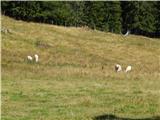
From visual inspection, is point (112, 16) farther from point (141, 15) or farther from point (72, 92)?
point (72, 92)

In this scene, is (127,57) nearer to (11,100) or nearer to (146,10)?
(146,10)

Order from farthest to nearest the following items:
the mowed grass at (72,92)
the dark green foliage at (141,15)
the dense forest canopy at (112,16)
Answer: the dark green foliage at (141,15) → the dense forest canopy at (112,16) → the mowed grass at (72,92)

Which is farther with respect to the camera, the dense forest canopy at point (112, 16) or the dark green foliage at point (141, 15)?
the dark green foliage at point (141, 15)

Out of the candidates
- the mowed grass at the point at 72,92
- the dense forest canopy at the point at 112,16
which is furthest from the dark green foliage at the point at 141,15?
the mowed grass at the point at 72,92

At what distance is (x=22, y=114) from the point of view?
690 inches

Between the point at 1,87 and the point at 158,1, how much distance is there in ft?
278

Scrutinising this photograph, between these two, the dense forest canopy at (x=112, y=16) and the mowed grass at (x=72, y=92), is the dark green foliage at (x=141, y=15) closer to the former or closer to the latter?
the dense forest canopy at (x=112, y=16)

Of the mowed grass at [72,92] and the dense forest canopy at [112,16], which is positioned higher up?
the mowed grass at [72,92]

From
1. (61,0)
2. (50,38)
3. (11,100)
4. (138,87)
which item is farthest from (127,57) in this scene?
(11,100)

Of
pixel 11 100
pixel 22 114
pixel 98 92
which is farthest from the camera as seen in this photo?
pixel 98 92

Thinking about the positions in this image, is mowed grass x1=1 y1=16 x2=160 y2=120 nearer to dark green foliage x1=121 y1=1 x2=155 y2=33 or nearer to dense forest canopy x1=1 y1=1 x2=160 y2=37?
dense forest canopy x1=1 y1=1 x2=160 y2=37

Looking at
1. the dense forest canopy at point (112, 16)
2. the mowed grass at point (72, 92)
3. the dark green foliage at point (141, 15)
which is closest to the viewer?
the mowed grass at point (72, 92)

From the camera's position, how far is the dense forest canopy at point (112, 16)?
101562mm

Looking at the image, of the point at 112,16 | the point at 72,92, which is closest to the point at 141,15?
the point at 112,16
